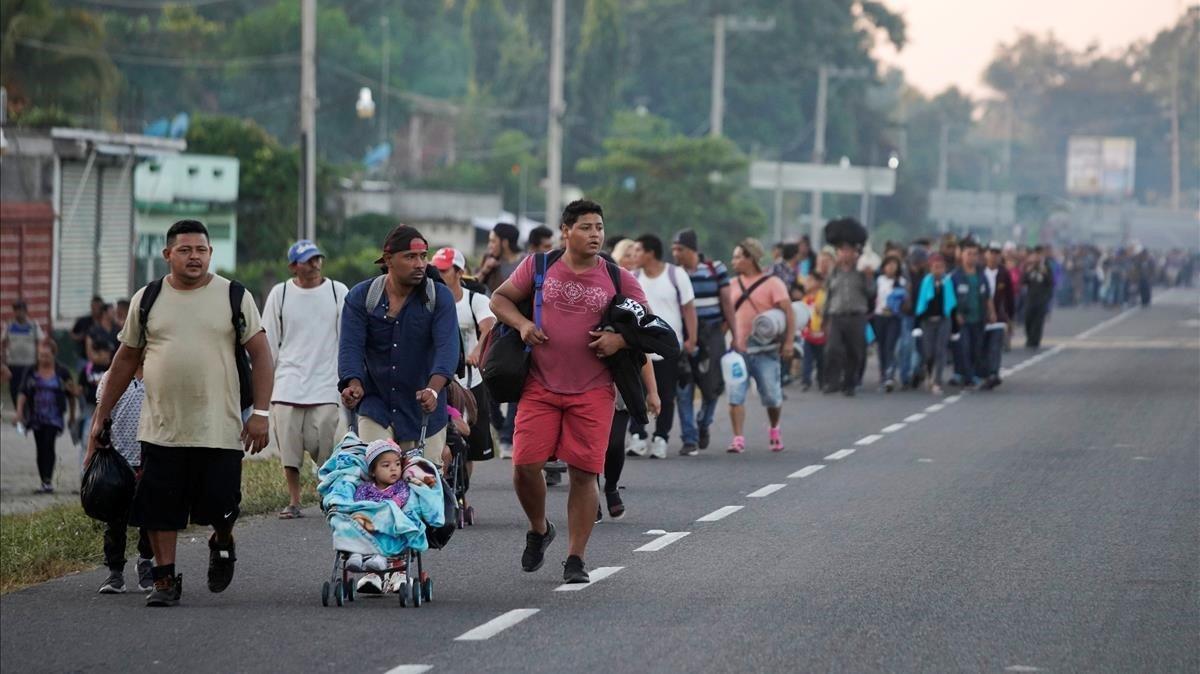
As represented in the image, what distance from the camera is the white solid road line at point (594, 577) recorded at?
10569 mm

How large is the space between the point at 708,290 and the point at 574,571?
8164 millimetres

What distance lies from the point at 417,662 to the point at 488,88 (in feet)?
290

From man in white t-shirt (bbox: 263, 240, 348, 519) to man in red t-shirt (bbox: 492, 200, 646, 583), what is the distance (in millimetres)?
3091

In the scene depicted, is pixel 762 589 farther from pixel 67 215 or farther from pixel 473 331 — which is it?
pixel 67 215

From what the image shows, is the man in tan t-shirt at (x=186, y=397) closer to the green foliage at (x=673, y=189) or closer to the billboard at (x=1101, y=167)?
the green foliage at (x=673, y=189)

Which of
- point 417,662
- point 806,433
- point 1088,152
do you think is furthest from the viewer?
point 1088,152

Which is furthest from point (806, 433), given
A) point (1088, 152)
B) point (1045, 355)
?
point (1088, 152)

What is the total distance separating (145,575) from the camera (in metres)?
10.7

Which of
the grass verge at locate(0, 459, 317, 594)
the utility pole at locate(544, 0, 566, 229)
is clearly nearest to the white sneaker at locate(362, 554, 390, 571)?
Answer: the grass verge at locate(0, 459, 317, 594)

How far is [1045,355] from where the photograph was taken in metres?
36.4

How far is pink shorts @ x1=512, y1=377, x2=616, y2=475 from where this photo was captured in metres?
10.6

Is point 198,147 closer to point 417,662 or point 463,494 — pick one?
point 463,494

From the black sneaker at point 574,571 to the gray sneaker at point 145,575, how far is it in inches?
79.7

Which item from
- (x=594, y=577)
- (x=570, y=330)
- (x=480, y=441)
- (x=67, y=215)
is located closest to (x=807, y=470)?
(x=480, y=441)
